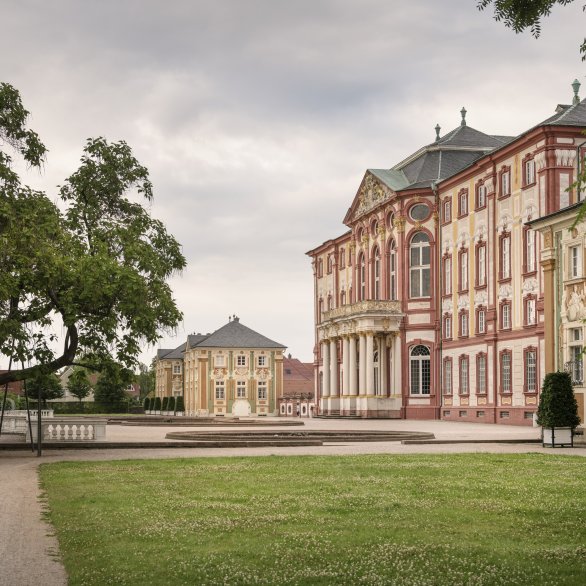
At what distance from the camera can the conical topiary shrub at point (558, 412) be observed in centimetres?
3022

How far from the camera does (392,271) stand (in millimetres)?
72062

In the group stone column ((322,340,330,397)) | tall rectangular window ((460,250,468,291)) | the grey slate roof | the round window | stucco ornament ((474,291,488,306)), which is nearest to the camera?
stucco ornament ((474,291,488,306))

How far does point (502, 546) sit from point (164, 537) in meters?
3.72

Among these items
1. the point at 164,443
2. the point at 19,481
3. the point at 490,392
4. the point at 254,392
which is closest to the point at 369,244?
the point at 490,392

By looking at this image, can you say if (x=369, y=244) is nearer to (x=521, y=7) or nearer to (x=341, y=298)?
(x=341, y=298)

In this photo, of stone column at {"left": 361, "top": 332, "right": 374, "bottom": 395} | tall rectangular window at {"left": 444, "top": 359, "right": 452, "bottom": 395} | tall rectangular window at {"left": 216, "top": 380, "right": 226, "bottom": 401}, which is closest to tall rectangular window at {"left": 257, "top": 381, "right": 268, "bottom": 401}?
tall rectangular window at {"left": 216, "top": 380, "right": 226, "bottom": 401}

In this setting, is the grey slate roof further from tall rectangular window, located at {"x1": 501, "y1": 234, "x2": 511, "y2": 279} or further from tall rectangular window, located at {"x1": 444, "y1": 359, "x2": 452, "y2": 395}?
tall rectangular window, located at {"x1": 501, "y1": 234, "x2": 511, "y2": 279}

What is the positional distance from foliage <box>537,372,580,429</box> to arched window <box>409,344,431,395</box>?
37863 millimetres

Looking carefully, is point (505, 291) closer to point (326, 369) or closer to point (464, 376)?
point (464, 376)

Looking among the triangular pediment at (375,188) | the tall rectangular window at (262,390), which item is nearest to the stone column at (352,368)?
the triangular pediment at (375,188)

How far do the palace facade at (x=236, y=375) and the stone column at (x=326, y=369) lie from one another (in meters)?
29.2

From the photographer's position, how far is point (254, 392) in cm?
11025

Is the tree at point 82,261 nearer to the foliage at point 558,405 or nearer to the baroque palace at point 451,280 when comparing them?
the foliage at point 558,405

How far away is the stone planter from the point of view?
30.3 m
